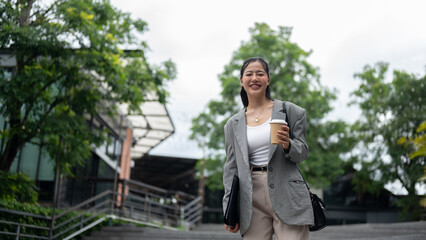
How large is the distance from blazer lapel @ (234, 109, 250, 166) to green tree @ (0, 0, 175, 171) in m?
6.31

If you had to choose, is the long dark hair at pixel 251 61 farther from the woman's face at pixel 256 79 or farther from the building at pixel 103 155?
the building at pixel 103 155

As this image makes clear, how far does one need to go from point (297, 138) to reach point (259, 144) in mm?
227

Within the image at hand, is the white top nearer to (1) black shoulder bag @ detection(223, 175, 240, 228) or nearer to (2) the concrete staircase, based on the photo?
(1) black shoulder bag @ detection(223, 175, 240, 228)

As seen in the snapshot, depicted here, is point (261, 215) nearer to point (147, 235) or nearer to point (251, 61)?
point (251, 61)

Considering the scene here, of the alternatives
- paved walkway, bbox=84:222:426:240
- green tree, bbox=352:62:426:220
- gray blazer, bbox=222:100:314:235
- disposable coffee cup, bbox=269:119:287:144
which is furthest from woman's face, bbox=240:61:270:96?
green tree, bbox=352:62:426:220

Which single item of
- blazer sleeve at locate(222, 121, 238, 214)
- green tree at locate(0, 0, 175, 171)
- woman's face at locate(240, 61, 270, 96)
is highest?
green tree at locate(0, 0, 175, 171)

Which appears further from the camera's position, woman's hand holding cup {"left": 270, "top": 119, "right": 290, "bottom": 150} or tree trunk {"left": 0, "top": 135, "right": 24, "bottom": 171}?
tree trunk {"left": 0, "top": 135, "right": 24, "bottom": 171}

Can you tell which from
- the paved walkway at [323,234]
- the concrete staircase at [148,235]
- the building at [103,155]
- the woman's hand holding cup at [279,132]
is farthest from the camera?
the building at [103,155]

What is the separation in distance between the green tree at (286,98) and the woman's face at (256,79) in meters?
17.4

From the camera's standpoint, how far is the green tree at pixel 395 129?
20.7 m

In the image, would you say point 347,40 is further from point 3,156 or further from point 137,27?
point 3,156

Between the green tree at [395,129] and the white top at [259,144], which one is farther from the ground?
the green tree at [395,129]

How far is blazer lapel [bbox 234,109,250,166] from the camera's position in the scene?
268cm

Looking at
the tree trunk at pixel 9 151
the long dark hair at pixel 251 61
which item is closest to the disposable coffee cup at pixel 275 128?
the long dark hair at pixel 251 61
